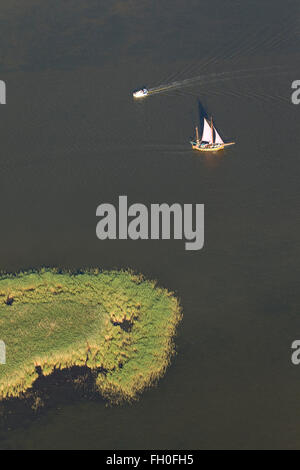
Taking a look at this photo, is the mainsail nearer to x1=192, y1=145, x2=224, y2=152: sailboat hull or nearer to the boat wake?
x1=192, y1=145, x2=224, y2=152: sailboat hull

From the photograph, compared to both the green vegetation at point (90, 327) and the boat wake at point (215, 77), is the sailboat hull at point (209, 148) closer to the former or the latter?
the boat wake at point (215, 77)

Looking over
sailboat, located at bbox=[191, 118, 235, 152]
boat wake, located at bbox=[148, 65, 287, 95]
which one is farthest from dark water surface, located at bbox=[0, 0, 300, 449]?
sailboat, located at bbox=[191, 118, 235, 152]

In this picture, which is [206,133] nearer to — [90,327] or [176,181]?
[176,181]

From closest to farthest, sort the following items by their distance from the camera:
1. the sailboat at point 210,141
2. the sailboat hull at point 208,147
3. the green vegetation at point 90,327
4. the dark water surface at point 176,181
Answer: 1. the dark water surface at point 176,181
2. the green vegetation at point 90,327
3. the sailboat at point 210,141
4. the sailboat hull at point 208,147

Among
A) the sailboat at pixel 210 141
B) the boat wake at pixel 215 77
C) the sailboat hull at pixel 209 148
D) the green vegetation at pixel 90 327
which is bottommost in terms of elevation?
the green vegetation at pixel 90 327

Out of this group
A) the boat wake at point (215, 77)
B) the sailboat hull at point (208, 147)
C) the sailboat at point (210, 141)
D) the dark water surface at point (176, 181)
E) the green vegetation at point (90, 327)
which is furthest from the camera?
the boat wake at point (215, 77)

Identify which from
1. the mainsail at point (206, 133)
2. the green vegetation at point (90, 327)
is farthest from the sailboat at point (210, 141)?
the green vegetation at point (90, 327)

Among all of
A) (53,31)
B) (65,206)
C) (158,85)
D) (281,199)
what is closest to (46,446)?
(65,206)
